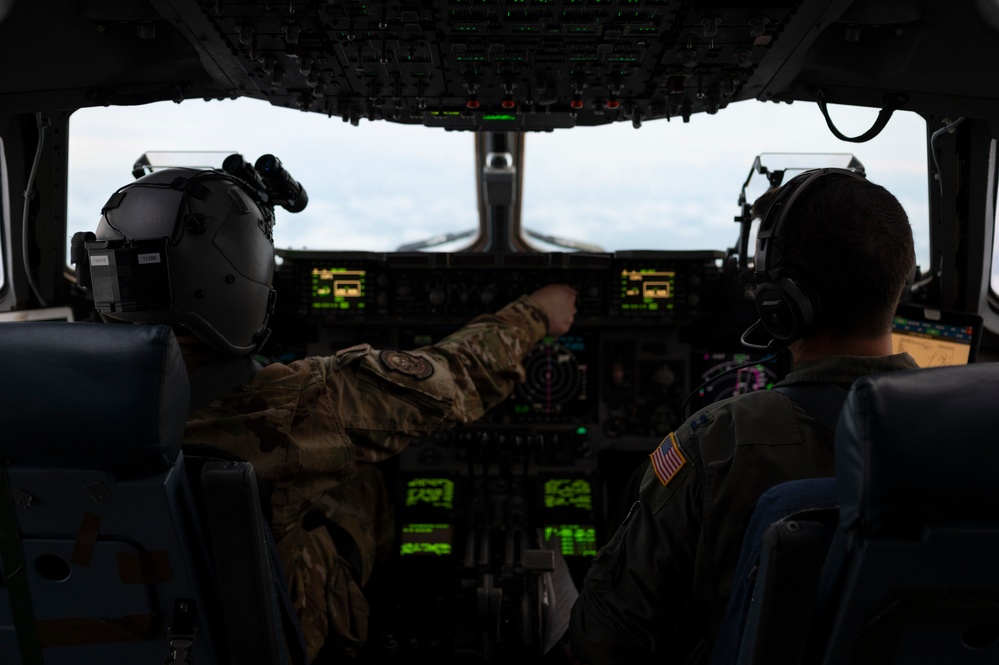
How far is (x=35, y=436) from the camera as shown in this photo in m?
0.87

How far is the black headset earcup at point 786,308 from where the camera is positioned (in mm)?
1102

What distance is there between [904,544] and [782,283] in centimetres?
52

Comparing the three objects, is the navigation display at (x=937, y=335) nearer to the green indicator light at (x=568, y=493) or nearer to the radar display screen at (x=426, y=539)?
the green indicator light at (x=568, y=493)

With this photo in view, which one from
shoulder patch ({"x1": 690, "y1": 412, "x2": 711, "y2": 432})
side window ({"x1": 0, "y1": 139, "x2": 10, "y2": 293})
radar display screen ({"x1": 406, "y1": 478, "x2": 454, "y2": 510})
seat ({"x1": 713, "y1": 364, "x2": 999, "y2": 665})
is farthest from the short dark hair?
side window ({"x1": 0, "y1": 139, "x2": 10, "y2": 293})

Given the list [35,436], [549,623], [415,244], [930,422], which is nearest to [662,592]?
[930,422]

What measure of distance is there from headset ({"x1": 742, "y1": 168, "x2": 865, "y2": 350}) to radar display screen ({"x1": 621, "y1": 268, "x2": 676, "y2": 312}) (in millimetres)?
1398

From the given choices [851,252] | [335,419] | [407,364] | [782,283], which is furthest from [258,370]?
[851,252]

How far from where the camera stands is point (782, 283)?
3.68ft

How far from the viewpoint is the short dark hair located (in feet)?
3.49

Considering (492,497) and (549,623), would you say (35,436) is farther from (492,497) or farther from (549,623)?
(492,497)

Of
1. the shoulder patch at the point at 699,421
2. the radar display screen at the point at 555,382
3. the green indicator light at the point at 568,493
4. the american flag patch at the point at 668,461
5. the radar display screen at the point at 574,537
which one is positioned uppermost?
the shoulder patch at the point at 699,421

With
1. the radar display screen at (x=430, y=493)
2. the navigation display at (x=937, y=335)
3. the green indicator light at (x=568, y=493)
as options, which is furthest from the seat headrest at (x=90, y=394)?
the navigation display at (x=937, y=335)

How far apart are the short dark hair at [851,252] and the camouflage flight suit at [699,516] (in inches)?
3.0

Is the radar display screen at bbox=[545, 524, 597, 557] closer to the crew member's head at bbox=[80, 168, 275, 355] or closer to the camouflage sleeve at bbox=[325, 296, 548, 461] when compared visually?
the camouflage sleeve at bbox=[325, 296, 548, 461]
